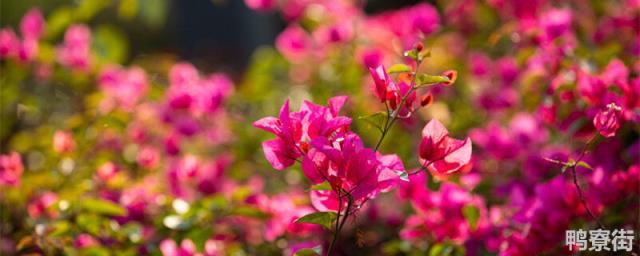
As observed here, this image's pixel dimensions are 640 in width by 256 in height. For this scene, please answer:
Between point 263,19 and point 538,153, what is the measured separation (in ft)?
14.3

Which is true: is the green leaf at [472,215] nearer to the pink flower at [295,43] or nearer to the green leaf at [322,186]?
the green leaf at [322,186]

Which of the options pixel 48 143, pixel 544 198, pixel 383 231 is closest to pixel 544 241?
pixel 544 198

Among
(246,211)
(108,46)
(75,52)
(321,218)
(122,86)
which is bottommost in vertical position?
(321,218)

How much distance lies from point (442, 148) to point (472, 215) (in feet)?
1.24

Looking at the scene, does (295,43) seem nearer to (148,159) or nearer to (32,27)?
(148,159)

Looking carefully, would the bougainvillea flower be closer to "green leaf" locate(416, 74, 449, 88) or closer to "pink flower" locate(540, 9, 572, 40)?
"green leaf" locate(416, 74, 449, 88)

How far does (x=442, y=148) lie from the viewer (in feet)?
2.71

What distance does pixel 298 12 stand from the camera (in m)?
2.15

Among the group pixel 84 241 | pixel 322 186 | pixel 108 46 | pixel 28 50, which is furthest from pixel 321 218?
pixel 108 46

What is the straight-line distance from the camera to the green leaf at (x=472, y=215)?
1.16 meters

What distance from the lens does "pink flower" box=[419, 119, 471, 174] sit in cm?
82

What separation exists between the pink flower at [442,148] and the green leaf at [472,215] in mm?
356

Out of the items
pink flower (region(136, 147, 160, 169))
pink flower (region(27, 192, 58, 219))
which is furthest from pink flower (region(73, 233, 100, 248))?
pink flower (region(136, 147, 160, 169))

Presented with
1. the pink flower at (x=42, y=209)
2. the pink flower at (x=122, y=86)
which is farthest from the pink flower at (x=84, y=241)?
the pink flower at (x=122, y=86)
